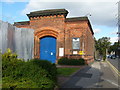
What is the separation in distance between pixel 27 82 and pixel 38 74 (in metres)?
0.70

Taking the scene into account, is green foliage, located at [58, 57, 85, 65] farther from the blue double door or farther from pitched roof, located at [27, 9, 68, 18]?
pitched roof, located at [27, 9, 68, 18]

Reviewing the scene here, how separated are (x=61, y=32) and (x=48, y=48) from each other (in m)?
3.53

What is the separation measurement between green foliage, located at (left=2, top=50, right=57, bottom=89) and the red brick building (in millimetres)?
16303

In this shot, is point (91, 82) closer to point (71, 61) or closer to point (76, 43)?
point (71, 61)

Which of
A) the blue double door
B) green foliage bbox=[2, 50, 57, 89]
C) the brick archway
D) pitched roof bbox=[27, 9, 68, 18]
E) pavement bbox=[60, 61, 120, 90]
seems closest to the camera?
green foliage bbox=[2, 50, 57, 89]

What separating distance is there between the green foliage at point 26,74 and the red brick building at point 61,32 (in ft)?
53.5

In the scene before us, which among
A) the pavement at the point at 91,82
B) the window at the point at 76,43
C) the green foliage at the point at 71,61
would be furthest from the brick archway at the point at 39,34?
the pavement at the point at 91,82

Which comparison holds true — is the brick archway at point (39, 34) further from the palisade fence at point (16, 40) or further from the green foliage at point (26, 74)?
the green foliage at point (26, 74)

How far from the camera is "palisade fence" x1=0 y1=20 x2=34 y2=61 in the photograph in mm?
8133

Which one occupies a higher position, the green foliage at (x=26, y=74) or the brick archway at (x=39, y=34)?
the brick archway at (x=39, y=34)

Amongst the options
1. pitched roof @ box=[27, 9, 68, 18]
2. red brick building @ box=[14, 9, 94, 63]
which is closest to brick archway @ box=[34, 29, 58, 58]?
red brick building @ box=[14, 9, 94, 63]

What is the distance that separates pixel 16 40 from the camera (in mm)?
9281

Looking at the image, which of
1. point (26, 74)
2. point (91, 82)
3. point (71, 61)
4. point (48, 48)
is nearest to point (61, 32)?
point (48, 48)

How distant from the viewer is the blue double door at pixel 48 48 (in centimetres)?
2489
